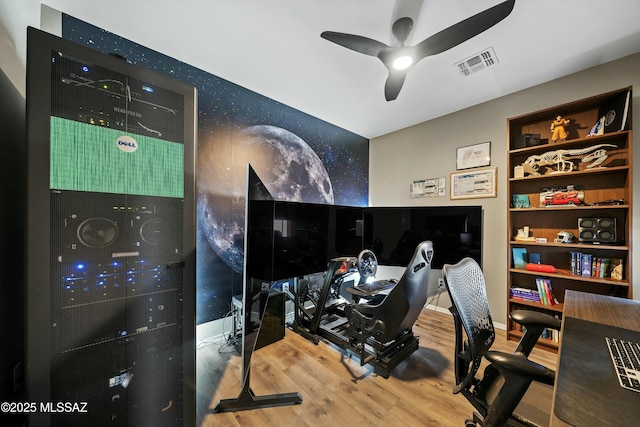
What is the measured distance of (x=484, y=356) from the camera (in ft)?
2.93

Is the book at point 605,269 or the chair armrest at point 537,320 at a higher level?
the book at point 605,269

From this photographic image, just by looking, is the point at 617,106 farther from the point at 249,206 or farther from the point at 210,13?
the point at 210,13

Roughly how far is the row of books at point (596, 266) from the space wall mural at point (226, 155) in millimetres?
2814

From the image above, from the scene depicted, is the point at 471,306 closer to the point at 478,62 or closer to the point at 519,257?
the point at 519,257

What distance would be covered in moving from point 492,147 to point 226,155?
312 centimetres

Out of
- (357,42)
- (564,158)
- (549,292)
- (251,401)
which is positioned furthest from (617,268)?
(251,401)

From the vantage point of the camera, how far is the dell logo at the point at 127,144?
0.94 metres

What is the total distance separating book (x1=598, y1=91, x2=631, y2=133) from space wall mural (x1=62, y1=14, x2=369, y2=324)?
2924 mm

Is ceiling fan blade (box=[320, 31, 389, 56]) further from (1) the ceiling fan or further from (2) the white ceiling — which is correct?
(2) the white ceiling

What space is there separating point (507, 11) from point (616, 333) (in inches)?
68.6

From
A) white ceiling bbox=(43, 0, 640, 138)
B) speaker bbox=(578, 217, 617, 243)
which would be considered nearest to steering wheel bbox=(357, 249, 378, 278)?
white ceiling bbox=(43, 0, 640, 138)

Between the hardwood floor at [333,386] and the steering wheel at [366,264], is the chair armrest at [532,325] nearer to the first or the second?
the hardwood floor at [333,386]

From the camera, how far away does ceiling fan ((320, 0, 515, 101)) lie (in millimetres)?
1344

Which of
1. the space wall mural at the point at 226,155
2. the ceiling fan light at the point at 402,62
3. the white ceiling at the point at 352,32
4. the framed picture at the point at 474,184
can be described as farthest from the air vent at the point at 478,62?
the space wall mural at the point at 226,155
